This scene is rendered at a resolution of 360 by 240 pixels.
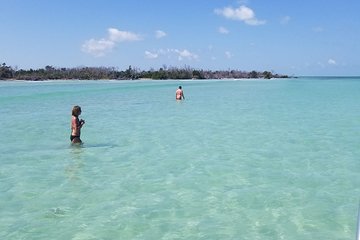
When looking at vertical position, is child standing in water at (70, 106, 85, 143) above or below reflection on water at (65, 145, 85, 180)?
above

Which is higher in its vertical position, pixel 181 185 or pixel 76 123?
pixel 76 123

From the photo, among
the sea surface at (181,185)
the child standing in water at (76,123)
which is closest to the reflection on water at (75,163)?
the sea surface at (181,185)

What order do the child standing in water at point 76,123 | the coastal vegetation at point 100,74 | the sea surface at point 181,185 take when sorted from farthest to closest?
1. the coastal vegetation at point 100,74
2. the child standing in water at point 76,123
3. the sea surface at point 181,185

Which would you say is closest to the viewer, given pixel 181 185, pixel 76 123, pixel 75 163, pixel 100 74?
pixel 181 185

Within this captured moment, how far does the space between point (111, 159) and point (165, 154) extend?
119 cm

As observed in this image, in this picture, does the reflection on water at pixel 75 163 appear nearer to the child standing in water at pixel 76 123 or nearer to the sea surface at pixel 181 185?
the sea surface at pixel 181 185

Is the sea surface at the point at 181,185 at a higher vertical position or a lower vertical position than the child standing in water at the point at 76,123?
lower

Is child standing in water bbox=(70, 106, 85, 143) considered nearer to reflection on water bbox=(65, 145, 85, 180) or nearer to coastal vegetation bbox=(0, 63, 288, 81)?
reflection on water bbox=(65, 145, 85, 180)

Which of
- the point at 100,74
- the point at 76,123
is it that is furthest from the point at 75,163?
the point at 100,74

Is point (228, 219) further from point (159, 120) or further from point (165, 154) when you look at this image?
point (159, 120)

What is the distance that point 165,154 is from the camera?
9.23 m

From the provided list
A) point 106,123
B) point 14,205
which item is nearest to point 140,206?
point 14,205

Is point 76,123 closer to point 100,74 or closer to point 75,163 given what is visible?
point 75,163

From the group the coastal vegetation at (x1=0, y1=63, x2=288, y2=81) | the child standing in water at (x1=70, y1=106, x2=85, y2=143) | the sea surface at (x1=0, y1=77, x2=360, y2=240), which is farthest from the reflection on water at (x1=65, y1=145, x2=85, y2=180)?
the coastal vegetation at (x1=0, y1=63, x2=288, y2=81)
